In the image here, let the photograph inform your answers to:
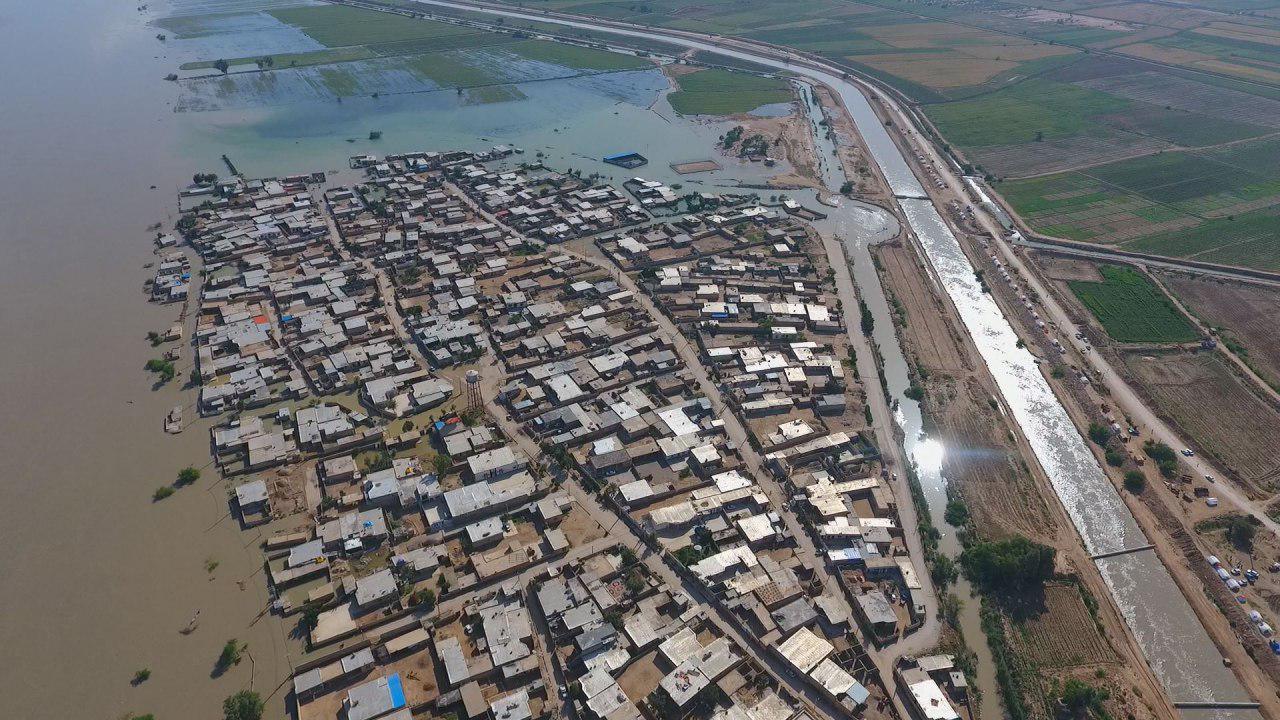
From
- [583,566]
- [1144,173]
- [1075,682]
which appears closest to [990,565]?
[1075,682]

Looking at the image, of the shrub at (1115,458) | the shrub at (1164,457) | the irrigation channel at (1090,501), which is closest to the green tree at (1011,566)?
the irrigation channel at (1090,501)

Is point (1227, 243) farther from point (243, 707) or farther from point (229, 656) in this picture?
point (229, 656)

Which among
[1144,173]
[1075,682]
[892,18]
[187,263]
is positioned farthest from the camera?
[892,18]

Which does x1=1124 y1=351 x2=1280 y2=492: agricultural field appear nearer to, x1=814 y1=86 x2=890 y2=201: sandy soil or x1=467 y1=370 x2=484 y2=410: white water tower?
x1=814 y1=86 x2=890 y2=201: sandy soil

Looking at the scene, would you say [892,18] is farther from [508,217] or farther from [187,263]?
[187,263]

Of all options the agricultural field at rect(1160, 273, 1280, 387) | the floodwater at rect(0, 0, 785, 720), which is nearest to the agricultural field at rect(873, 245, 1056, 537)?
the agricultural field at rect(1160, 273, 1280, 387)

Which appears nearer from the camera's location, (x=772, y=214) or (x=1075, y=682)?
(x=1075, y=682)
